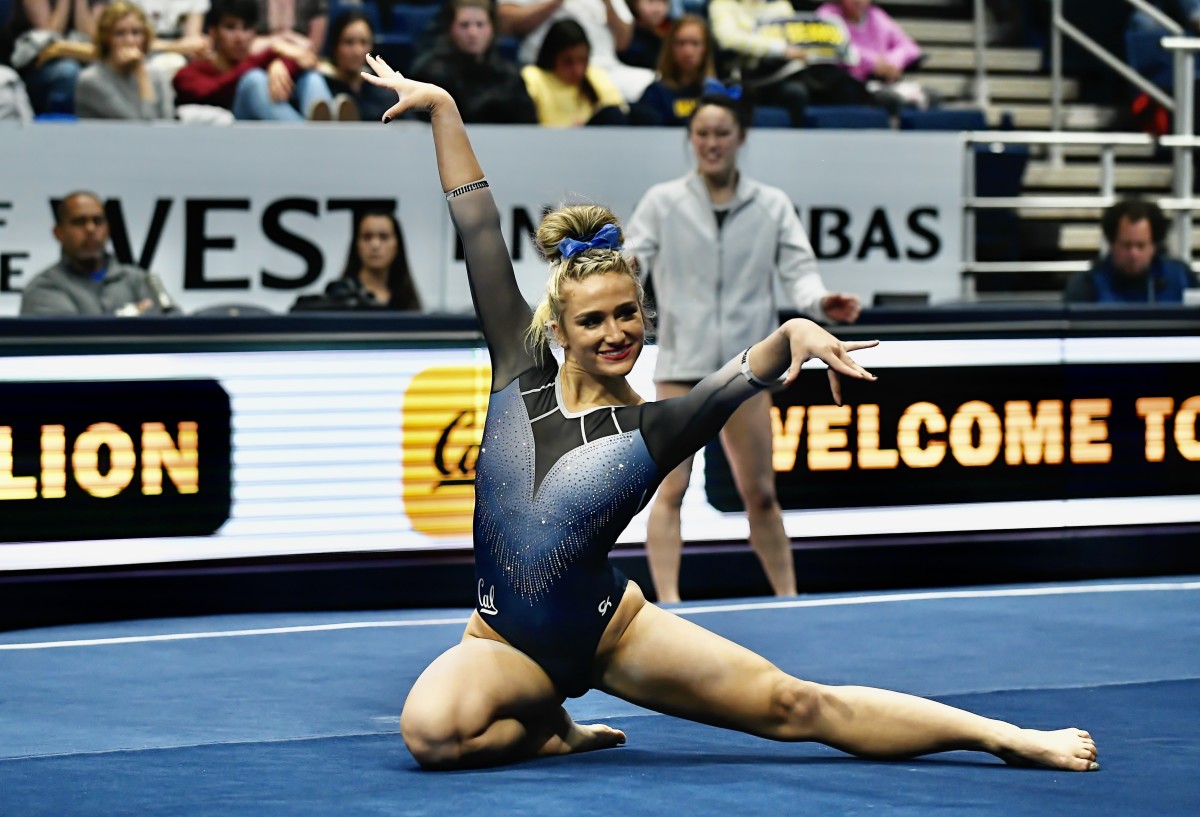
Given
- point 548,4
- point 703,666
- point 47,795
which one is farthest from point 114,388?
point 548,4

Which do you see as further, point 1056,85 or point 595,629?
point 1056,85

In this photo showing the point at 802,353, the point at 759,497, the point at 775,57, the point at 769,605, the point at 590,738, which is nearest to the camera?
the point at 802,353

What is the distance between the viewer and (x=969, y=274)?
9891 mm

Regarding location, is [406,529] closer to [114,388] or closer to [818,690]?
[114,388]

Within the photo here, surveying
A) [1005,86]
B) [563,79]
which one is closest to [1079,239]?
[1005,86]

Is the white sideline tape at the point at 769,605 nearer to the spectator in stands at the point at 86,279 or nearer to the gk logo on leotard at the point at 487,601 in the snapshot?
the spectator in stands at the point at 86,279

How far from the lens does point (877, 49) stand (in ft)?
40.1

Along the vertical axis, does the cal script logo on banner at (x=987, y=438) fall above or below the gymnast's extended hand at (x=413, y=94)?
below

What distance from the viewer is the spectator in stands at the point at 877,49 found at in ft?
39.5

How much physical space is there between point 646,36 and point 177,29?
2891mm

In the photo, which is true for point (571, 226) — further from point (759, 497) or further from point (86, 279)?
point (86, 279)

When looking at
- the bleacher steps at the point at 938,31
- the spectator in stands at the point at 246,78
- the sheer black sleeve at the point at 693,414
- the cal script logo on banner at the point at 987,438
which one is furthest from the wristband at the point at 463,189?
the bleacher steps at the point at 938,31

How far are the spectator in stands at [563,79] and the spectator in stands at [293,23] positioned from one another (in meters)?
1.24

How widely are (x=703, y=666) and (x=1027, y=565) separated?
13.2ft
